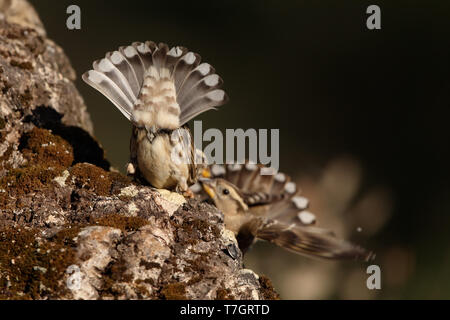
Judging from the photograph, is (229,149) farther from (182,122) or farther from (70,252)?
(70,252)

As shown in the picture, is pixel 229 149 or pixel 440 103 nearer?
pixel 229 149

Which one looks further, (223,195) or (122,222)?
(223,195)

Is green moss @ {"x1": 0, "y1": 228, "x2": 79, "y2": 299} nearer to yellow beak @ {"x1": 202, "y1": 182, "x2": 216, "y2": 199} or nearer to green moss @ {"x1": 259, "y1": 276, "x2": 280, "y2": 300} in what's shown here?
green moss @ {"x1": 259, "y1": 276, "x2": 280, "y2": 300}

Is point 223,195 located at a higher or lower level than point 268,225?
higher

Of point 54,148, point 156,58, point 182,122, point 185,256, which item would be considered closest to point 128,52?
point 156,58

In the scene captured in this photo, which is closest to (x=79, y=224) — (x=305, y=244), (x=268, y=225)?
(x=268, y=225)

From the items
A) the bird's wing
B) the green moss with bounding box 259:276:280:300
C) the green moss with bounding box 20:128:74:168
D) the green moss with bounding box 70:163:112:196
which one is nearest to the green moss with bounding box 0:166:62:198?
the green moss with bounding box 70:163:112:196

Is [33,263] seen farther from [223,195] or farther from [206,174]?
[206,174]
